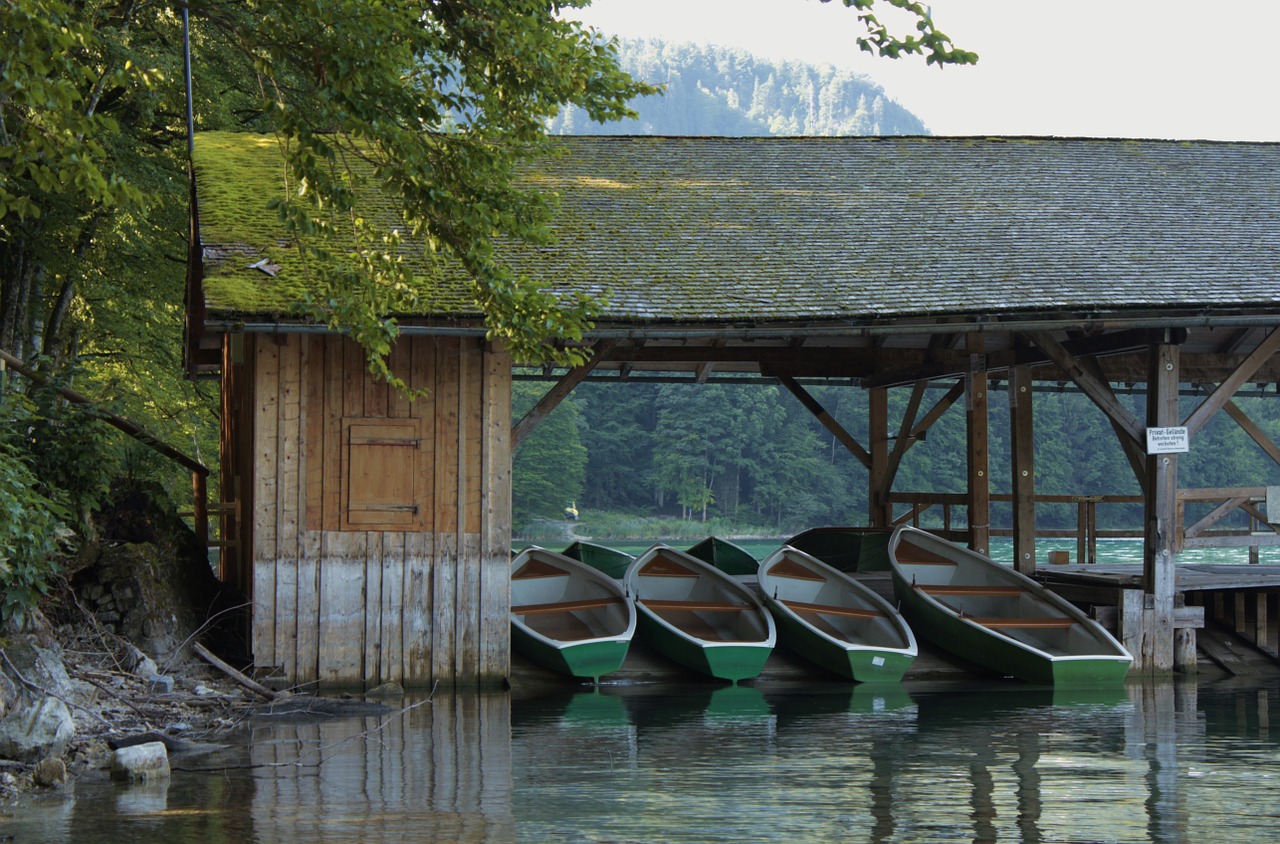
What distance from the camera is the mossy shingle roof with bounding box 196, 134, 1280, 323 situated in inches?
457

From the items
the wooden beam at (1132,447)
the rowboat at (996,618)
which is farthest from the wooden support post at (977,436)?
the wooden beam at (1132,447)

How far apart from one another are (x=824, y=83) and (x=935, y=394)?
400 feet

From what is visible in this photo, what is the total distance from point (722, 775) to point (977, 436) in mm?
7148

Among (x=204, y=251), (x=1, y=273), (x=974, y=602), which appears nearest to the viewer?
(x=204, y=251)

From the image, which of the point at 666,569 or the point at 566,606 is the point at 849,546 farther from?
the point at 566,606

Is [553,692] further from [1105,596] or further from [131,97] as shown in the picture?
[131,97]

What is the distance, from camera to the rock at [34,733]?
24.9 ft

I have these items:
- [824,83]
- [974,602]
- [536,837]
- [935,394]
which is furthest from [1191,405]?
[824,83]

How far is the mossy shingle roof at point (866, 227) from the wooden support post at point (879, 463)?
2884 millimetres

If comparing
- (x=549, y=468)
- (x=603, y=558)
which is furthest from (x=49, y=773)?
(x=549, y=468)

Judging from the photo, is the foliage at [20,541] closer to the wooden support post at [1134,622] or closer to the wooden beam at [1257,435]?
the wooden support post at [1134,622]

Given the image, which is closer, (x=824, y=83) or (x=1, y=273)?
(x=1, y=273)

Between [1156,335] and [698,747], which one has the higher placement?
[1156,335]

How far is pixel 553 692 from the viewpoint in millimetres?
11422
